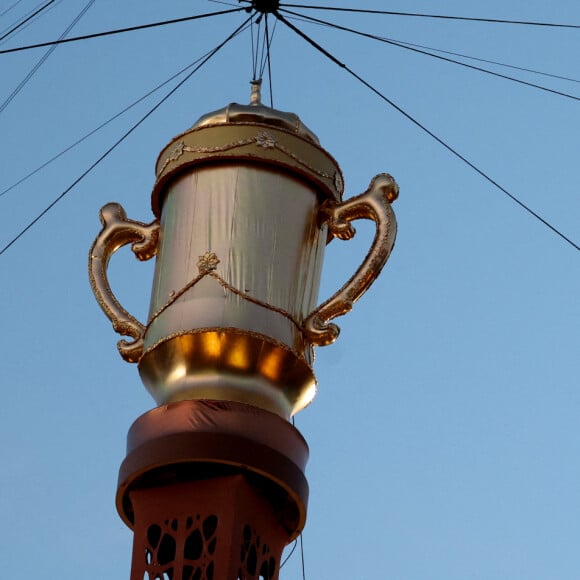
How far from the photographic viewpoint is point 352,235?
5840mm

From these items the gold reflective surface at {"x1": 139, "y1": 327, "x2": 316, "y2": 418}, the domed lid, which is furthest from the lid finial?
the gold reflective surface at {"x1": 139, "y1": 327, "x2": 316, "y2": 418}

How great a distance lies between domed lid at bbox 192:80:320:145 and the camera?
19.7 ft

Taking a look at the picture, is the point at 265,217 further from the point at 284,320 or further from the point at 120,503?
the point at 120,503

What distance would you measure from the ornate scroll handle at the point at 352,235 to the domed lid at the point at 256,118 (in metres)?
0.31

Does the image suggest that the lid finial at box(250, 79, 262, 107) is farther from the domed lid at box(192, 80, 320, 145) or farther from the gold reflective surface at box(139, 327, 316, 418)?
the gold reflective surface at box(139, 327, 316, 418)

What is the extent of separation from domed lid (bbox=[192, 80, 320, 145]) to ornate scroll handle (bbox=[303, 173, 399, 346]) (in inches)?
12.0

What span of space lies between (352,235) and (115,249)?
0.84 m

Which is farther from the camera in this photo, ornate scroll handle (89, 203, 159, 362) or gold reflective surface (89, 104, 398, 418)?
ornate scroll handle (89, 203, 159, 362)

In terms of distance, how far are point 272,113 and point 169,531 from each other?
1665 millimetres

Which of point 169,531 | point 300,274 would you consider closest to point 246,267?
point 300,274

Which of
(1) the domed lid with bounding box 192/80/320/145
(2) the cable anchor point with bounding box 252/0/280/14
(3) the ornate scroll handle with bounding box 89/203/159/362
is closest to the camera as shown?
(3) the ornate scroll handle with bounding box 89/203/159/362

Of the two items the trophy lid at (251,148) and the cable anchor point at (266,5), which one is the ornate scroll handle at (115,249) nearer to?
the trophy lid at (251,148)

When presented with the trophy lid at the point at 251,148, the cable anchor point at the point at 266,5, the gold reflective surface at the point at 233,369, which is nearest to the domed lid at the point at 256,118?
the trophy lid at the point at 251,148

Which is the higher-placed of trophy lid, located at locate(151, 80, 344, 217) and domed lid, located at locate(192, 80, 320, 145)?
domed lid, located at locate(192, 80, 320, 145)
